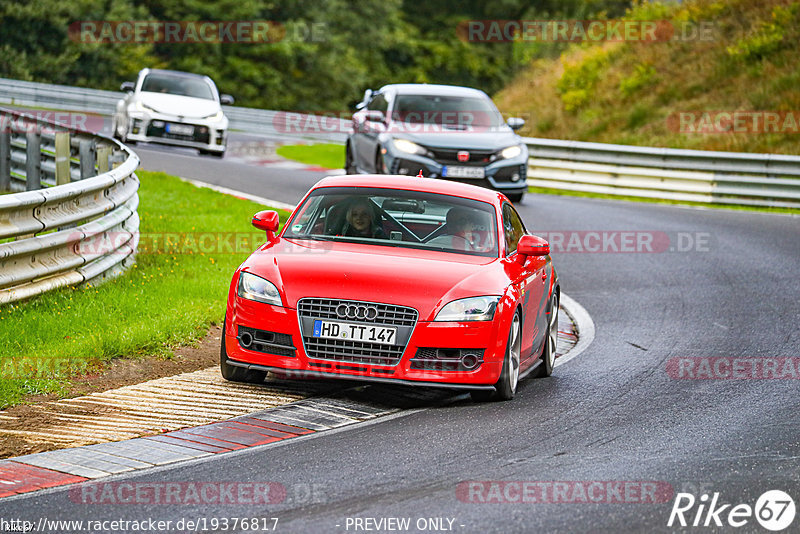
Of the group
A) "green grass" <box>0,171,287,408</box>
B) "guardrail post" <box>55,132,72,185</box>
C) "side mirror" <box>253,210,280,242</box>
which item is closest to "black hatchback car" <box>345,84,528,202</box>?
"green grass" <box>0,171,287,408</box>

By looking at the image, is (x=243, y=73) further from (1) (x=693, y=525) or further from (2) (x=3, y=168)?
(1) (x=693, y=525)

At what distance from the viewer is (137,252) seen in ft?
44.4

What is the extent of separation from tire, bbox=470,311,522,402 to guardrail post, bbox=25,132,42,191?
33.2 feet

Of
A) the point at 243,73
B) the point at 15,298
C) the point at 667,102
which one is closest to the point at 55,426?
the point at 15,298

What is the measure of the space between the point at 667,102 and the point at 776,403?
25920 mm

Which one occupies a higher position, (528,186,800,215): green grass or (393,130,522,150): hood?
(393,130,522,150): hood

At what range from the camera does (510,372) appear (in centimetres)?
840

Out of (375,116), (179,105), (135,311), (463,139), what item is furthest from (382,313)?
(179,105)

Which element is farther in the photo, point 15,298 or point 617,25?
point 617,25

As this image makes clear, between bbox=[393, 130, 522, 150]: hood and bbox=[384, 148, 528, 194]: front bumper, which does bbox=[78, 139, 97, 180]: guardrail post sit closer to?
bbox=[384, 148, 528, 194]: front bumper

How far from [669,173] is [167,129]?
10.4m

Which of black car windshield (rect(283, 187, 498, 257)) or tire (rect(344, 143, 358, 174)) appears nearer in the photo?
black car windshield (rect(283, 187, 498, 257))

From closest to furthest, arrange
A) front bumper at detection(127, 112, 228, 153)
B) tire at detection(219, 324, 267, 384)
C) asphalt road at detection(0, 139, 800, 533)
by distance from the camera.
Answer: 1. asphalt road at detection(0, 139, 800, 533)
2. tire at detection(219, 324, 267, 384)
3. front bumper at detection(127, 112, 228, 153)

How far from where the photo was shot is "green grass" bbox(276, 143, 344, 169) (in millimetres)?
30469
